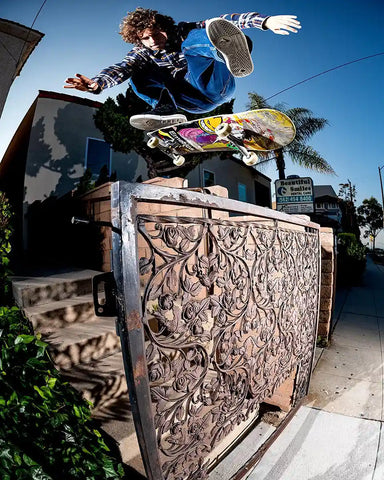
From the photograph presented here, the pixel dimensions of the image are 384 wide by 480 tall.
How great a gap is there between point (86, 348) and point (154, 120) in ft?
11.5

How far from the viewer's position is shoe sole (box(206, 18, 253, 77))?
2517 mm

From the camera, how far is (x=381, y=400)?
8.30 feet

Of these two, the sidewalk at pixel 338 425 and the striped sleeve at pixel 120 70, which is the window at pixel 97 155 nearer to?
the striped sleeve at pixel 120 70

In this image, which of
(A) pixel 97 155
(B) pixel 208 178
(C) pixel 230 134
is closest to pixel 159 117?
(C) pixel 230 134

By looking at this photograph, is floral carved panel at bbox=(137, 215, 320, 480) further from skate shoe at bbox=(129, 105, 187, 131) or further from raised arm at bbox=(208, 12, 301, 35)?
skate shoe at bbox=(129, 105, 187, 131)

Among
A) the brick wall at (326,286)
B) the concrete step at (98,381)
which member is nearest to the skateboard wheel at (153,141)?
the brick wall at (326,286)

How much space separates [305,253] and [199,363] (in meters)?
1.48

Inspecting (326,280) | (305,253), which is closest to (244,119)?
(326,280)

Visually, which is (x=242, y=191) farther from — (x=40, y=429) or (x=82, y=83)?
(x=40, y=429)

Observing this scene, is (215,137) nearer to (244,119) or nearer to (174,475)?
(244,119)

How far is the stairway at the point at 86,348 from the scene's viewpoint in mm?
1779

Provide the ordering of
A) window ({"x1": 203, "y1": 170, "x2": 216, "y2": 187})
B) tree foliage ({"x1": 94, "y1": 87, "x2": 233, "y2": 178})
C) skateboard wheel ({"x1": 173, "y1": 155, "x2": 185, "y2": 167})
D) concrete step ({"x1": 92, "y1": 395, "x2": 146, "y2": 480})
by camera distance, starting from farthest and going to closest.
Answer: window ({"x1": 203, "y1": 170, "x2": 216, "y2": 187})
tree foliage ({"x1": 94, "y1": 87, "x2": 233, "y2": 178})
skateboard wheel ({"x1": 173, "y1": 155, "x2": 185, "y2": 167})
concrete step ({"x1": 92, "y1": 395, "x2": 146, "y2": 480})

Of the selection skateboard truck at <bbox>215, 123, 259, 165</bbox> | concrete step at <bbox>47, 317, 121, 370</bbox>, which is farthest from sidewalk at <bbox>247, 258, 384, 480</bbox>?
skateboard truck at <bbox>215, 123, 259, 165</bbox>

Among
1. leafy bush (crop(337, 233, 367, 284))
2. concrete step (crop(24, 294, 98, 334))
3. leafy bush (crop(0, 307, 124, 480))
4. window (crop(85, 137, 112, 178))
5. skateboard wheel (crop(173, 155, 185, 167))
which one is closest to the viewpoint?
leafy bush (crop(0, 307, 124, 480))
